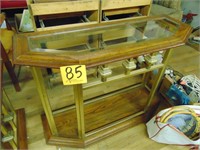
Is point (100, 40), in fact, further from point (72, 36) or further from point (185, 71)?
point (185, 71)

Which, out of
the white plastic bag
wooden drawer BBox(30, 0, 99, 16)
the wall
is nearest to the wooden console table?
the white plastic bag

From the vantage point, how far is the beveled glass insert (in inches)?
31.4

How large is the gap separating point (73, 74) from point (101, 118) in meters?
0.74

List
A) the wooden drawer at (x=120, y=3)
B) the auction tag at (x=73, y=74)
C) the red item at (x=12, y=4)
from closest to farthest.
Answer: the auction tag at (x=73, y=74)
the wooden drawer at (x=120, y=3)
the red item at (x=12, y=4)

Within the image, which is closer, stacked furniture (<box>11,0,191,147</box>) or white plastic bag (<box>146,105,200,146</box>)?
stacked furniture (<box>11,0,191,147</box>)

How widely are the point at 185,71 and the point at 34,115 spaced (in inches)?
65.2

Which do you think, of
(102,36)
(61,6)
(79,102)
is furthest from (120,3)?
(79,102)

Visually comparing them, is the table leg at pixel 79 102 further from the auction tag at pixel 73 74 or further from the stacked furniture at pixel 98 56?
the auction tag at pixel 73 74

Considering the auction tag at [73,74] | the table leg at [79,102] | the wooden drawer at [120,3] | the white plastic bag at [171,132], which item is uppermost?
the wooden drawer at [120,3]

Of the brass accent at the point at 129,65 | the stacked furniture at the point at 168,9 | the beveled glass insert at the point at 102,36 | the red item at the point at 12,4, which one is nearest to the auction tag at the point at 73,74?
the beveled glass insert at the point at 102,36

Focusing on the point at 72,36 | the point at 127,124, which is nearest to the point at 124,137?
the point at 127,124

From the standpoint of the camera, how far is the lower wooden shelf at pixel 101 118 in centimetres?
113

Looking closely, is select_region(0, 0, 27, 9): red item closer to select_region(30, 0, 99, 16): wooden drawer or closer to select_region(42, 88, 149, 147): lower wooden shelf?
select_region(30, 0, 99, 16): wooden drawer

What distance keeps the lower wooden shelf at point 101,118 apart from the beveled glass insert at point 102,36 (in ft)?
2.10
